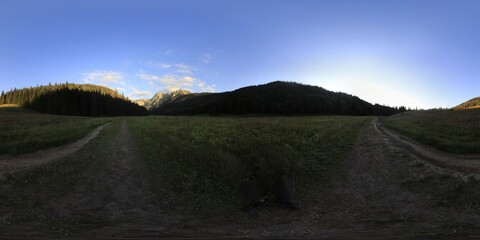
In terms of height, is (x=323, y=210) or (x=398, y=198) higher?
(x=398, y=198)

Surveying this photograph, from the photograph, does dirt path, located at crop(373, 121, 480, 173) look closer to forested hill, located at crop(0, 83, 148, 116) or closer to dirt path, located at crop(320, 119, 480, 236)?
dirt path, located at crop(320, 119, 480, 236)

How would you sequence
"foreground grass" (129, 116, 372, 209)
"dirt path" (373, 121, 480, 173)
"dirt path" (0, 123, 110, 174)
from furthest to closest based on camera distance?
"dirt path" (0, 123, 110, 174), "dirt path" (373, 121, 480, 173), "foreground grass" (129, 116, 372, 209)

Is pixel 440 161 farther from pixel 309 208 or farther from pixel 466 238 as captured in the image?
pixel 466 238

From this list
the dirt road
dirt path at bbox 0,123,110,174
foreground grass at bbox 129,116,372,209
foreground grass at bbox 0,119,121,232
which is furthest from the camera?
dirt path at bbox 0,123,110,174

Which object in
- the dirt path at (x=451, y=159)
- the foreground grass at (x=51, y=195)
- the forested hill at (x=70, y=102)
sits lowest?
the foreground grass at (x=51, y=195)

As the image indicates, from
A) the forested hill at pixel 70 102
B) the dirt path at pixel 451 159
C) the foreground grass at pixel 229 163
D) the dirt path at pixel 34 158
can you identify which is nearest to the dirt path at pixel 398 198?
the dirt path at pixel 451 159

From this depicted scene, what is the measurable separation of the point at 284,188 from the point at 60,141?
2446 centimetres

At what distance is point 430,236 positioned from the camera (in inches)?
410

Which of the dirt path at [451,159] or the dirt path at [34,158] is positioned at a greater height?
the dirt path at [451,159]

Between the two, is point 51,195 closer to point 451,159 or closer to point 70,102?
point 451,159

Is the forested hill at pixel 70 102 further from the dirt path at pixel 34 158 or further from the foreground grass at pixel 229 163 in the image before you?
the foreground grass at pixel 229 163

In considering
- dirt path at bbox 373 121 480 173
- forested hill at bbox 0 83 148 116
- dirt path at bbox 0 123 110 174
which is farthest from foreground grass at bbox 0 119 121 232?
forested hill at bbox 0 83 148 116

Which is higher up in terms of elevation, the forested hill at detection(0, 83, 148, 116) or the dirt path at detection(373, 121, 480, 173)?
the forested hill at detection(0, 83, 148, 116)

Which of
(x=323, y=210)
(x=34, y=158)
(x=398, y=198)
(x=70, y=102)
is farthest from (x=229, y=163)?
(x=70, y=102)
